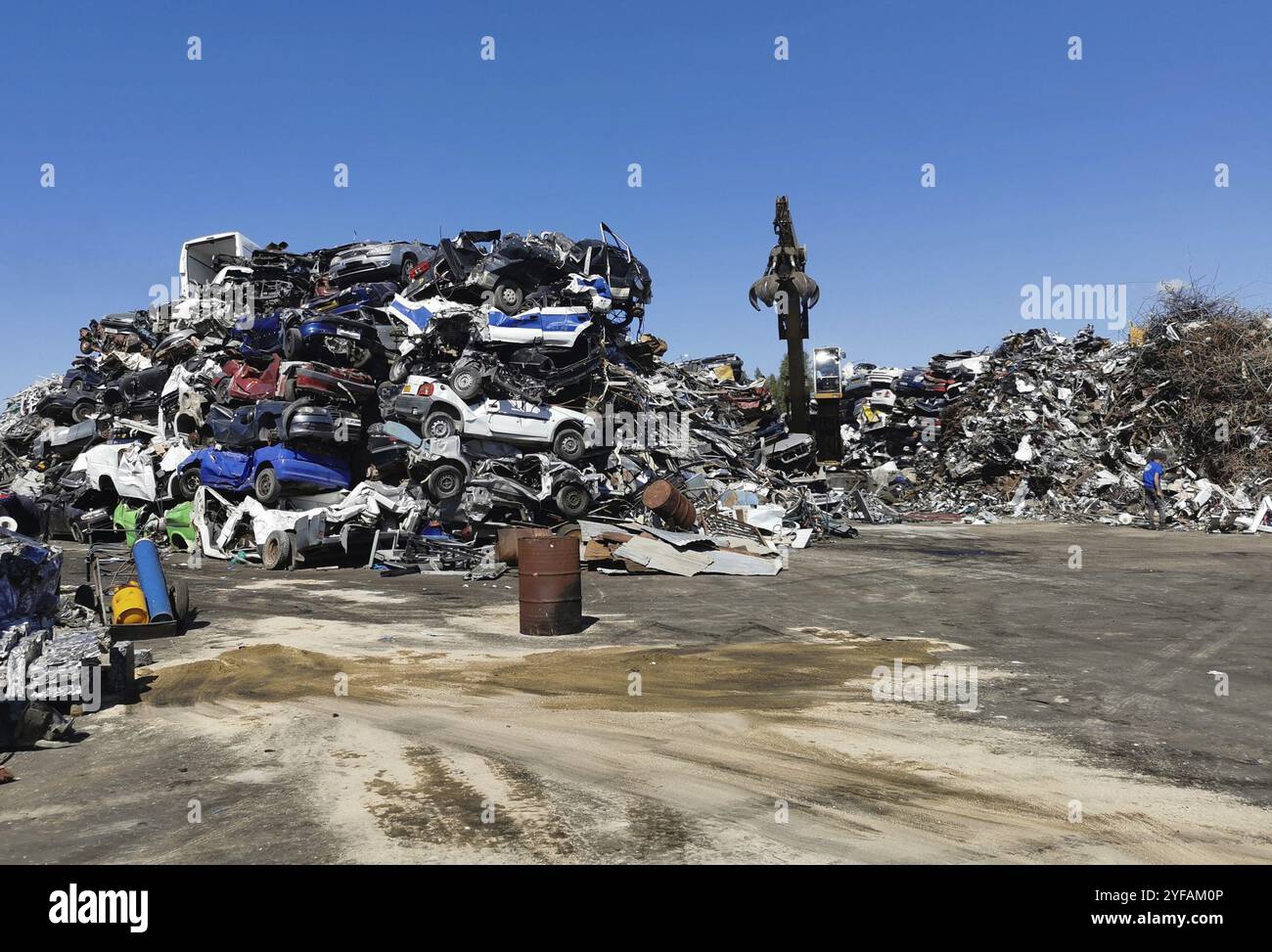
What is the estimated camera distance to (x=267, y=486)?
17.5 m

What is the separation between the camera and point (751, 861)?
4219 millimetres

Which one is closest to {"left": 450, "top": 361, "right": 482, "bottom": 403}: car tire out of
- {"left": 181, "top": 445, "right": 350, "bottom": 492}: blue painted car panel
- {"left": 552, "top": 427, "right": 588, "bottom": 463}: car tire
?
{"left": 552, "top": 427, "right": 588, "bottom": 463}: car tire

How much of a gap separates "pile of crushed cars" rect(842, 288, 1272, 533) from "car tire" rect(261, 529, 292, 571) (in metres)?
15.0

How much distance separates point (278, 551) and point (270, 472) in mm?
1782

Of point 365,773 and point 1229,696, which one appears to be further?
point 1229,696

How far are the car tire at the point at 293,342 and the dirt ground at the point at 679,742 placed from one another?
330 inches

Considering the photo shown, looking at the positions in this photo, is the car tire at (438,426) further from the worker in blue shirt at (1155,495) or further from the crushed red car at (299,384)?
the worker in blue shirt at (1155,495)

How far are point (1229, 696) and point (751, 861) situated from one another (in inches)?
203

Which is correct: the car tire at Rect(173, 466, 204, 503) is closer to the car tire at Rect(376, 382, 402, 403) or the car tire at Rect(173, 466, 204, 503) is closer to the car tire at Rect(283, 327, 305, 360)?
the car tire at Rect(283, 327, 305, 360)

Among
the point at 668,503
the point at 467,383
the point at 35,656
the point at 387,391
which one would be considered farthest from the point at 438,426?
the point at 35,656

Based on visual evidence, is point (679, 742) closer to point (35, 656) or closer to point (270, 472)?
point (35, 656)
